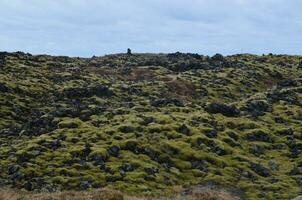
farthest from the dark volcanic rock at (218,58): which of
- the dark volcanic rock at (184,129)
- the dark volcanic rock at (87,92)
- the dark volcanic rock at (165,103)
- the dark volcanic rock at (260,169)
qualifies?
the dark volcanic rock at (260,169)

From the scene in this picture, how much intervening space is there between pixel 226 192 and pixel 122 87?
41.1 meters

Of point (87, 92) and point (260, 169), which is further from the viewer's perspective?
point (87, 92)

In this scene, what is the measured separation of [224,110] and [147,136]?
16330 mm

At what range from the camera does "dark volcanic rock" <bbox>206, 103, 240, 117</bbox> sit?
198 feet

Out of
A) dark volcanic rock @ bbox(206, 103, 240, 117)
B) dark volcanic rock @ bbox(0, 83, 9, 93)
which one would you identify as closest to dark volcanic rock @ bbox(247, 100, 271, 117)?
dark volcanic rock @ bbox(206, 103, 240, 117)

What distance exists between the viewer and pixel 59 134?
47906 millimetres

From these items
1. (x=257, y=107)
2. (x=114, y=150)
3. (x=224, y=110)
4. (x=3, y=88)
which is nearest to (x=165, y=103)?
(x=224, y=110)

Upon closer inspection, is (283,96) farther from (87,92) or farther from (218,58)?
(218,58)

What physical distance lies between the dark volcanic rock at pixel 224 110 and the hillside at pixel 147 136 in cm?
12

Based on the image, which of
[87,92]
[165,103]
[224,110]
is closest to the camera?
[224,110]

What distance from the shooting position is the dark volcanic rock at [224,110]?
60250 mm

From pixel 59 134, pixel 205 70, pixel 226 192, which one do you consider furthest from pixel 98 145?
pixel 205 70

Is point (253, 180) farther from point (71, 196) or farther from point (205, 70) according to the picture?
point (205, 70)

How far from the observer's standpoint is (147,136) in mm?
47500
